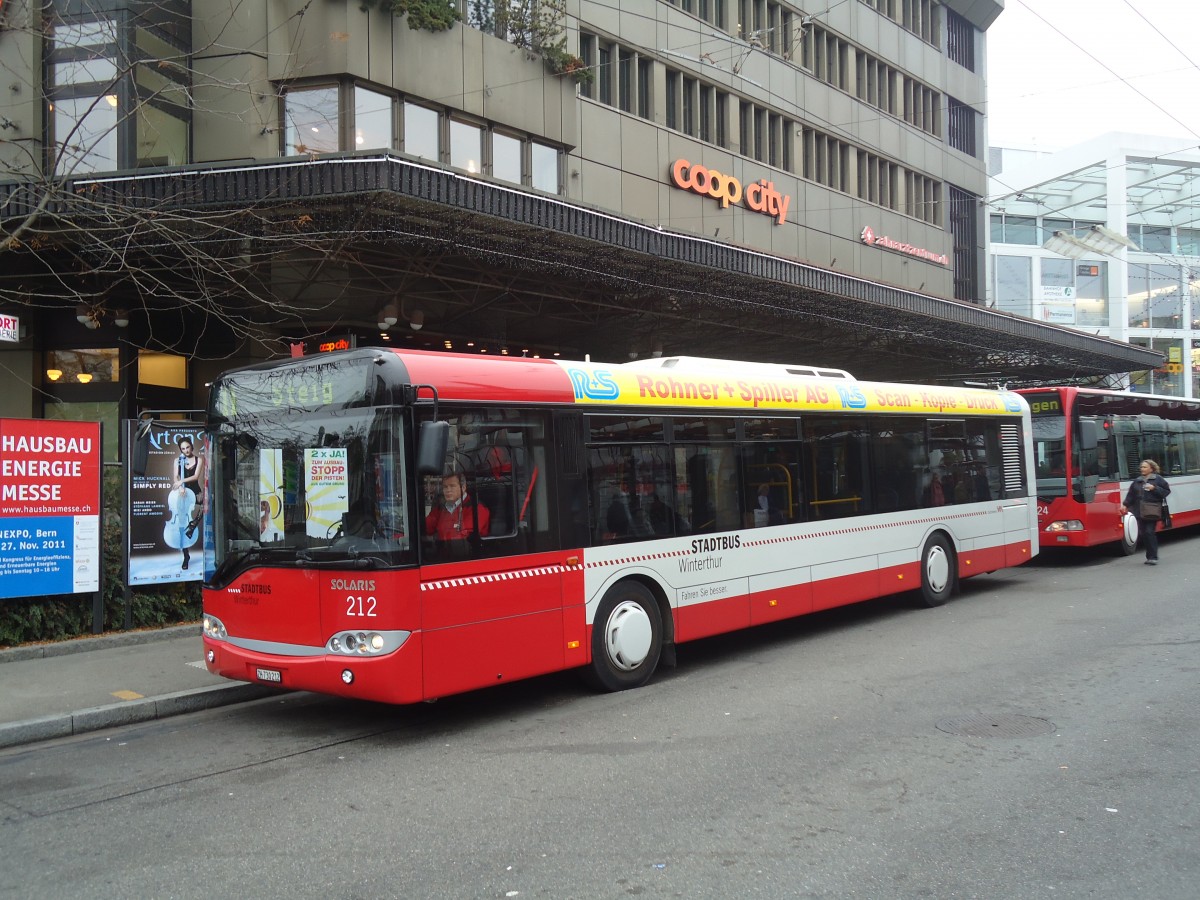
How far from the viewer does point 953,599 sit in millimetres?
13234

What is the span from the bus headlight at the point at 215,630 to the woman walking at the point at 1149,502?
1504 centimetres

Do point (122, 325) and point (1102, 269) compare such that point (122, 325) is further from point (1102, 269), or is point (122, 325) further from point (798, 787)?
point (1102, 269)

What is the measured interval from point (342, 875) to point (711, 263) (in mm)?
13448

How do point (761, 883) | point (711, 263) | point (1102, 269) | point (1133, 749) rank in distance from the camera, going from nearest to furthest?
point (761, 883)
point (1133, 749)
point (711, 263)
point (1102, 269)

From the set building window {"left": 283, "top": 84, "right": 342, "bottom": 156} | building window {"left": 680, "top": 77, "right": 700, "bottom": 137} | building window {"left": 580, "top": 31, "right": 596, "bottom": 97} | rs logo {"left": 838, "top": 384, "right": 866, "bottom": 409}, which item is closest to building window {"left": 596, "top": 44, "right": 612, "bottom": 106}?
building window {"left": 580, "top": 31, "right": 596, "bottom": 97}

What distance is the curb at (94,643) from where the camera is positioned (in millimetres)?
9344

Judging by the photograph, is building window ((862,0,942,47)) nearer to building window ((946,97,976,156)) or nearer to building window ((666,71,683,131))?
building window ((946,97,976,156))

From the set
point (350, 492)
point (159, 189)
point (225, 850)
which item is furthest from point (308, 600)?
point (159, 189)

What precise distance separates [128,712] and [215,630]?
1026 mm

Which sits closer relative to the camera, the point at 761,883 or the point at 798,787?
the point at 761,883

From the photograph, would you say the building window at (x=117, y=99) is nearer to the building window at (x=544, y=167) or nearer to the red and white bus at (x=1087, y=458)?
the building window at (x=544, y=167)

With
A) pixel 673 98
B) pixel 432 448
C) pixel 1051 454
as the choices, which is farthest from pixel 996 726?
pixel 673 98

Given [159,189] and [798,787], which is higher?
[159,189]

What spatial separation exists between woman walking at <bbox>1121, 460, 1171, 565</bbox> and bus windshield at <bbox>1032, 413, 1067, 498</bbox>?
4.03ft
